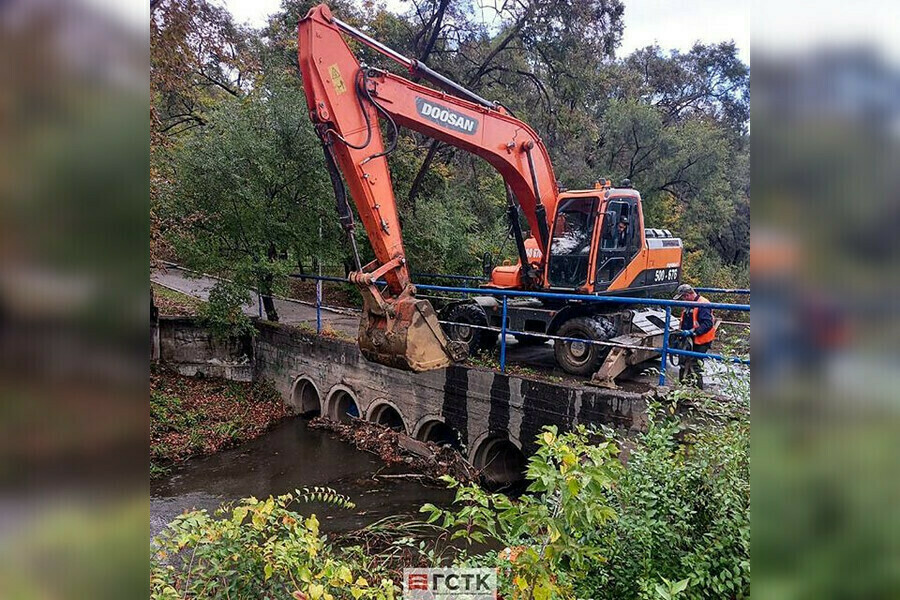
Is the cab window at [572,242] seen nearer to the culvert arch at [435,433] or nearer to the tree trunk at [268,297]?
the culvert arch at [435,433]

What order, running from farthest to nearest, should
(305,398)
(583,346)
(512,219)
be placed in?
(305,398) → (512,219) → (583,346)

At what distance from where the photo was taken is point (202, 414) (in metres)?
8.67

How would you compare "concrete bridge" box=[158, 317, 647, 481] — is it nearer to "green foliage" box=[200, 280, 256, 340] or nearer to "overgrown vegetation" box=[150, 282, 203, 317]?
"green foliage" box=[200, 280, 256, 340]

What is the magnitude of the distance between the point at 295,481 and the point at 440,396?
216 centimetres

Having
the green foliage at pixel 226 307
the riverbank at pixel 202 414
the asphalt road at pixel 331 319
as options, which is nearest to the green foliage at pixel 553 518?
the asphalt road at pixel 331 319

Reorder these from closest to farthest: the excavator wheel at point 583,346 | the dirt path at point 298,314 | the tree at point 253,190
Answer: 1. the excavator wheel at point 583,346
2. the tree at point 253,190
3. the dirt path at point 298,314

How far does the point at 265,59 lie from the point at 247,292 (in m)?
5.92

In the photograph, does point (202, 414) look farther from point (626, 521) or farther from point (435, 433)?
point (626, 521)

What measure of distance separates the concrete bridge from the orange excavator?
49 centimetres

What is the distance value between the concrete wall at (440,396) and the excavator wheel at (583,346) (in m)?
0.58

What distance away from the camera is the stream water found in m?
5.88

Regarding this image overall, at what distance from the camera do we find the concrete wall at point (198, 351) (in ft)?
33.4

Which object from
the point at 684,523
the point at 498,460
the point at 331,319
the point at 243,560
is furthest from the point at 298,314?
the point at 684,523
